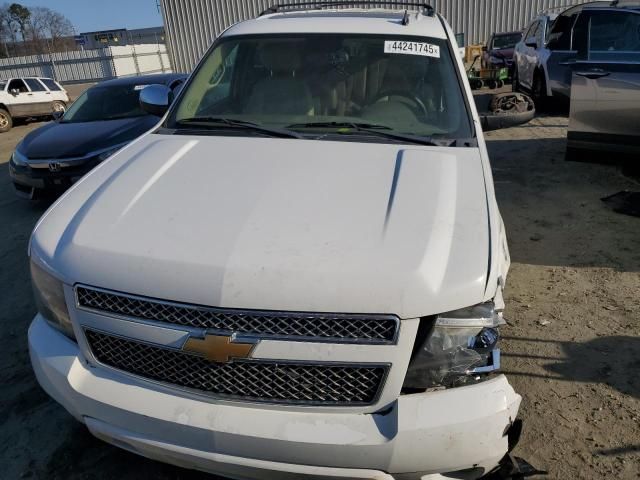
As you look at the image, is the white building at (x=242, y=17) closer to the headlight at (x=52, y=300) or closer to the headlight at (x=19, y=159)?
the headlight at (x=19, y=159)

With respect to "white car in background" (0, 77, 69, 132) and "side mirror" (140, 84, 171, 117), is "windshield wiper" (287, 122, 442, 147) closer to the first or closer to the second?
"side mirror" (140, 84, 171, 117)

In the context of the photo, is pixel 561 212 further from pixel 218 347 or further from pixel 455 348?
pixel 218 347

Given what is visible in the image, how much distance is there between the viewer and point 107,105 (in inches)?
294

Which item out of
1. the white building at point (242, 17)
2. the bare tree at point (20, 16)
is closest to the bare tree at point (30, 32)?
the bare tree at point (20, 16)

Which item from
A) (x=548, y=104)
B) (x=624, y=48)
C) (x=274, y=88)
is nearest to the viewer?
(x=274, y=88)

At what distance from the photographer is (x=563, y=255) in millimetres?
4453

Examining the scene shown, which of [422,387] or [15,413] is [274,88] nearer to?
[422,387]

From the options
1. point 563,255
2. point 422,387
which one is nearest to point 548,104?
point 563,255

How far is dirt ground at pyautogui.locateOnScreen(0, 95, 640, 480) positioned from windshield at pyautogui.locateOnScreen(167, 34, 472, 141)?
152 centimetres

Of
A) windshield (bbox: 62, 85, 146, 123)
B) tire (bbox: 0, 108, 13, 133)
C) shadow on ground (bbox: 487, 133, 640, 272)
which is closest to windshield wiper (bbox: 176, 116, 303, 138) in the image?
shadow on ground (bbox: 487, 133, 640, 272)

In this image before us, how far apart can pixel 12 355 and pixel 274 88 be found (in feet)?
7.81

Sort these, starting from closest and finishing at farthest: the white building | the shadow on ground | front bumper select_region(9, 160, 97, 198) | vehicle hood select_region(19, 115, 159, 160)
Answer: the shadow on ground, front bumper select_region(9, 160, 97, 198), vehicle hood select_region(19, 115, 159, 160), the white building

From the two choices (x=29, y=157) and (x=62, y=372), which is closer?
(x=62, y=372)

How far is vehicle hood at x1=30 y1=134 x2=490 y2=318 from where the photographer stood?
67.9 inches
